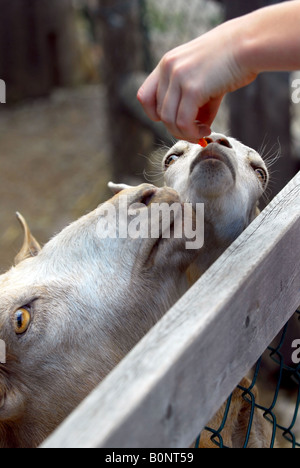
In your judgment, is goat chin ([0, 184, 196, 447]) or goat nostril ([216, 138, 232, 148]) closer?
goat chin ([0, 184, 196, 447])

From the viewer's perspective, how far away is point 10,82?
1044 centimetres

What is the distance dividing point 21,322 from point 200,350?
3.07 ft

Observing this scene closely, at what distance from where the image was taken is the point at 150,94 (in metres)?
1.95

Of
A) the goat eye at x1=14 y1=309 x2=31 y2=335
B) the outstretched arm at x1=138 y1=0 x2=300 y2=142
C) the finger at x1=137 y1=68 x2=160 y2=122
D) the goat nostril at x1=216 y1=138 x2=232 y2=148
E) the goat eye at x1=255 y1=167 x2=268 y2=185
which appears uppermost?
the outstretched arm at x1=138 y1=0 x2=300 y2=142

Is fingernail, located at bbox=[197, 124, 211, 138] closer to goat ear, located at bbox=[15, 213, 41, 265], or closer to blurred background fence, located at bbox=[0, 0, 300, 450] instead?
goat ear, located at bbox=[15, 213, 41, 265]

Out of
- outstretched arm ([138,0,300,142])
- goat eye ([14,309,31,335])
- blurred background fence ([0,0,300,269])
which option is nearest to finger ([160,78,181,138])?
outstretched arm ([138,0,300,142])

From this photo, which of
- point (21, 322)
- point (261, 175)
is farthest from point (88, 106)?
point (21, 322)

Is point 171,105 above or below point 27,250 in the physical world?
above

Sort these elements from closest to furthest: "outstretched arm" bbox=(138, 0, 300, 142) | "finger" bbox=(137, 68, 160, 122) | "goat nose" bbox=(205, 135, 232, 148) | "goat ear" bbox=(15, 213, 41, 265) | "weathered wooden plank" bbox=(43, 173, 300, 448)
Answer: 1. "weathered wooden plank" bbox=(43, 173, 300, 448)
2. "outstretched arm" bbox=(138, 0, 300, 142)
3. "finger" bbox=(137, 68, 160, 122)
4. "goat nose" bbox=(205, 135, 232, 148)
5. "goat ear" bbox=(15, 213, 41, 265)

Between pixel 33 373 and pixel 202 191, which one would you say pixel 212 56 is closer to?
pixel 202 191

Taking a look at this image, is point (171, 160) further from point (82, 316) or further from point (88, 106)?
point (88, 106)

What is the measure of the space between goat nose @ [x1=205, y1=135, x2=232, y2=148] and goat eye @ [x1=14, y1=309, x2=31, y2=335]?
0.83 m

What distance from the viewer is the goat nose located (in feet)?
7.27

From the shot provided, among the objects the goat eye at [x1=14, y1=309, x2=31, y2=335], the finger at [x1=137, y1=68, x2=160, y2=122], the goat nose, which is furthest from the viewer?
the goat nose
